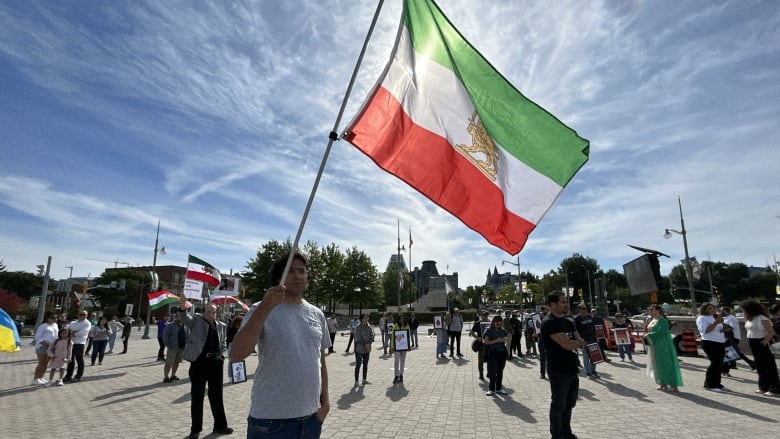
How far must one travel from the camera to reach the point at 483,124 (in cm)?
477

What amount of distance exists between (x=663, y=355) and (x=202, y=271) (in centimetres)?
1635

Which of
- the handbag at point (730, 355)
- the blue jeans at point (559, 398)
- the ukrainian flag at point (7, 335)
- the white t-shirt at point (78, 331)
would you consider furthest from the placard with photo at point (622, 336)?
the white t-shirt at point (78, 331)

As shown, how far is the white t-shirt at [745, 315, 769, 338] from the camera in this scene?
31.4 ft

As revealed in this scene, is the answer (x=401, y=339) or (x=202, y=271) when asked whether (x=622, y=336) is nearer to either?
(x=401, y=339)

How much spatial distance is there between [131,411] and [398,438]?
6287mm

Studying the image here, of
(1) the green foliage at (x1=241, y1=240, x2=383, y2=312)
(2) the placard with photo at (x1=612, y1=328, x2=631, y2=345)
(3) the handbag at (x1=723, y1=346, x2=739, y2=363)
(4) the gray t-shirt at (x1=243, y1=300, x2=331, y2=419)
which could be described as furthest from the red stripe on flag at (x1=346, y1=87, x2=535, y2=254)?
(1) the green foliage at (x1=241, y1=240, x2=383, y2=312)

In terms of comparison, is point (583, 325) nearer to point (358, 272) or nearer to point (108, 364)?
point (108, 364)

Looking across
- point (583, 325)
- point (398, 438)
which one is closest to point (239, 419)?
point (398, 438)

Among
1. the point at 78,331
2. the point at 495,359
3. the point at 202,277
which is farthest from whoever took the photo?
the point at 202,277

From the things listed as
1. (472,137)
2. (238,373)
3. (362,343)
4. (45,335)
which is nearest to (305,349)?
(472,137)

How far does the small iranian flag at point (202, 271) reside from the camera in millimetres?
16266

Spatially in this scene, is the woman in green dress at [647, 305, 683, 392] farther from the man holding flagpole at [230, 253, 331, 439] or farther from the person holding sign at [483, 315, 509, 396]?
the man holding flagpole at [230, 253, 331, 439]

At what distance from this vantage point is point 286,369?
8.90 feet

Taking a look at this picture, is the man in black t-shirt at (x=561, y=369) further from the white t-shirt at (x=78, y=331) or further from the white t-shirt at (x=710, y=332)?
the white t-shirt at (x=78, y=331)
